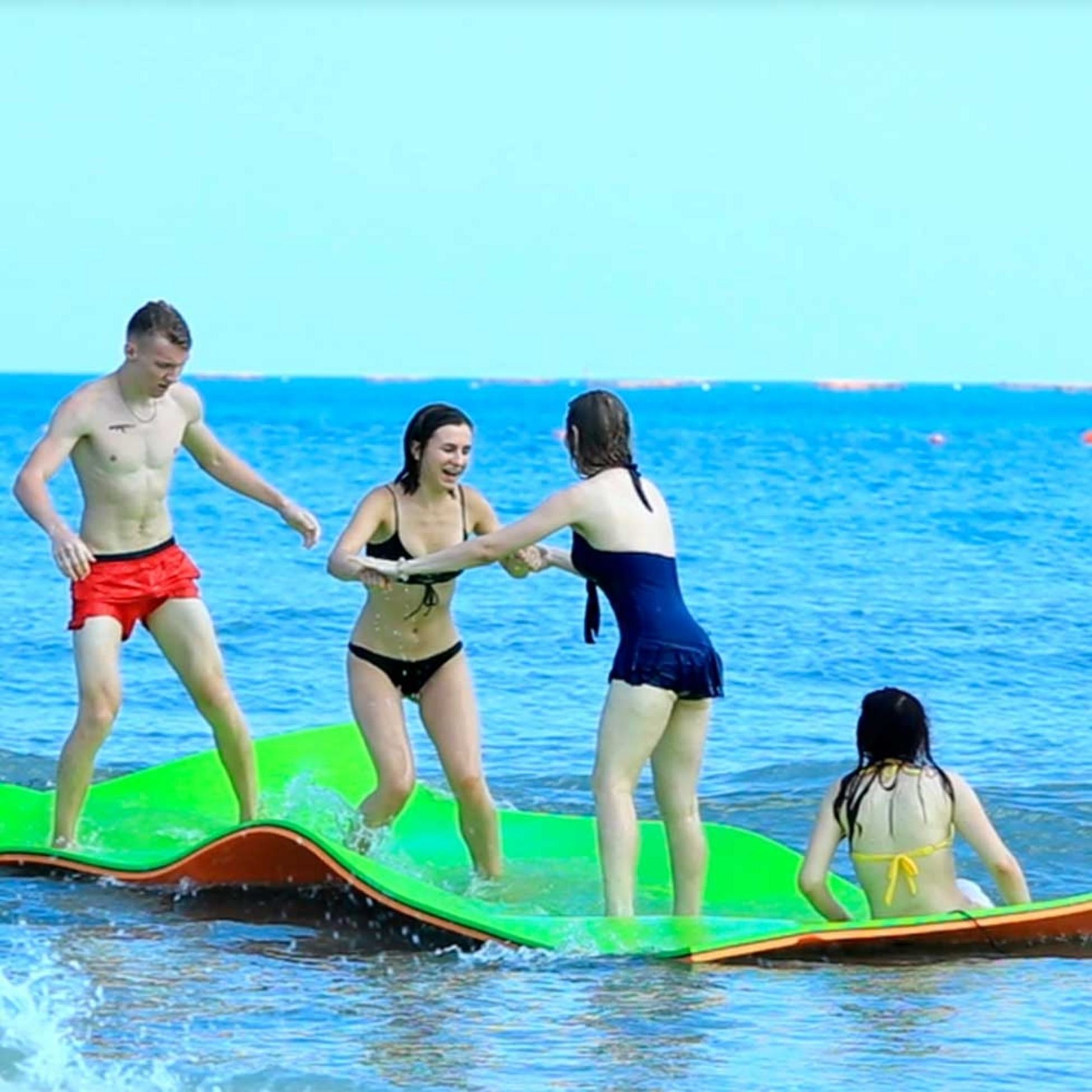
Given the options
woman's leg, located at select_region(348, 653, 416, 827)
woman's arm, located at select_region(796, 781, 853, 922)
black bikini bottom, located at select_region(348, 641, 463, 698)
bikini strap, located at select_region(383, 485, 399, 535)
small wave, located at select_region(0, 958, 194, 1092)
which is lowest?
small wave, located at select_region(0, 958, 194, 1092)

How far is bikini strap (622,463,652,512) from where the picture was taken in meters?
7.05

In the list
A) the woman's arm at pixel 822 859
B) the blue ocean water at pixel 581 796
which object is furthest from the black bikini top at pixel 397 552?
the woman's arm at pixel 822 859

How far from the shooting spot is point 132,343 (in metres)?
7.93

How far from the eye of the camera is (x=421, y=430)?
765 cm

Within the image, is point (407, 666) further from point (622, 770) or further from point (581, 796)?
point (581, 796)

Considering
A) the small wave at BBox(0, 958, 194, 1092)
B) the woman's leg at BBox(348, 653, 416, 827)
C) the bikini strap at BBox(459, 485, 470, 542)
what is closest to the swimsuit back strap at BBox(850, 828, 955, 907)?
the woman's leg at BBox(348, 653, 416, 827)

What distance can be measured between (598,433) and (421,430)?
0.87m

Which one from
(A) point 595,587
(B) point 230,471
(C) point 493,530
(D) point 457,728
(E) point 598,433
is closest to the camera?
(E) point 598,433

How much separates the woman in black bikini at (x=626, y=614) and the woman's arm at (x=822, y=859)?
18.4 inches

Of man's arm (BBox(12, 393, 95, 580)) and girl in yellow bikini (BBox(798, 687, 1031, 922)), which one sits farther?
man's arm (BBox(12, 393, 95, 580))

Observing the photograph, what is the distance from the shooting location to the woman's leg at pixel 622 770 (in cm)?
702

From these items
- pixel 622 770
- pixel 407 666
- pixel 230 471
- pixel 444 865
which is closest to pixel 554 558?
pixel 407 666

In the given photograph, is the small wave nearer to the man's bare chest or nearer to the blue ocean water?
the blue ocean water

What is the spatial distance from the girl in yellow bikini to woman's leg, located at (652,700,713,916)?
462 millimetres
